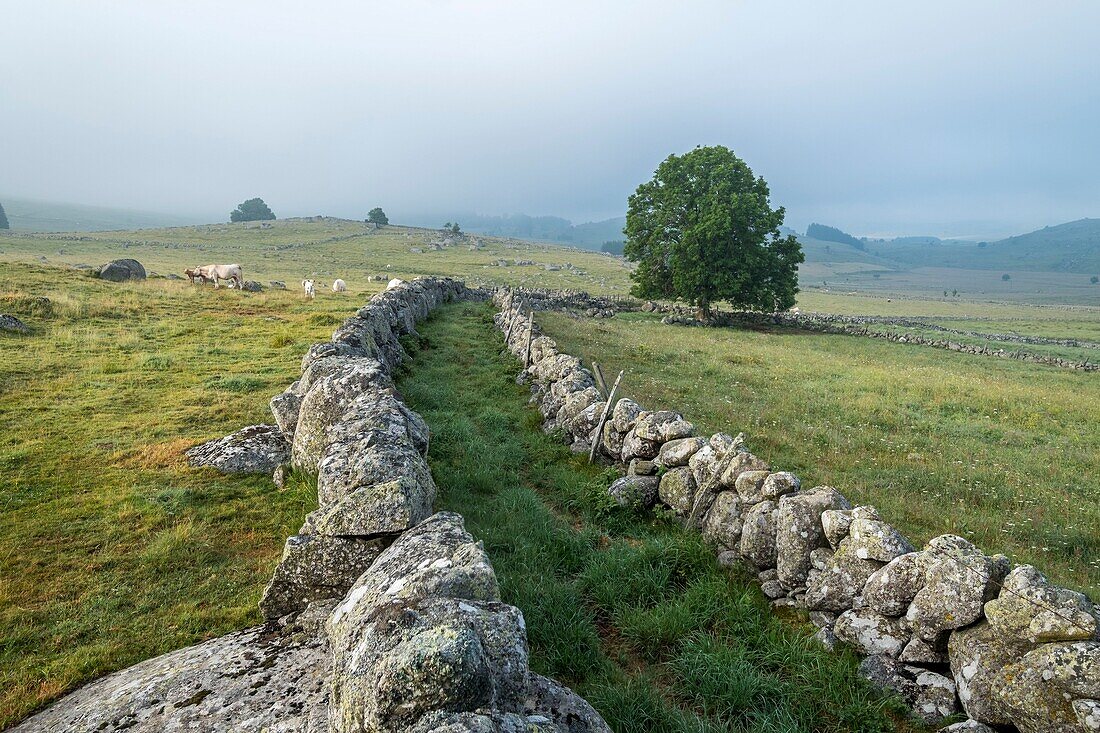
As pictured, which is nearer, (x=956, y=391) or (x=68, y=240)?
(x=956, y=391)

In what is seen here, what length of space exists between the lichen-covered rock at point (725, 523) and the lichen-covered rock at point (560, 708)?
424cm

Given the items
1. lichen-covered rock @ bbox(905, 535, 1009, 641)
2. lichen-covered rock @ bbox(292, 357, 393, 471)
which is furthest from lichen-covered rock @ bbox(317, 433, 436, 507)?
lichen-covered rock @ bbox(905, 535, 1009, 641)

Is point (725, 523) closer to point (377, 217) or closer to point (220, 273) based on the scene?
point (220, 273)

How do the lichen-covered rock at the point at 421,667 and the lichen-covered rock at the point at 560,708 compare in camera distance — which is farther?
the lichen-covered rock at the point at 560,708

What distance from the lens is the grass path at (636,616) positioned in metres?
5.29

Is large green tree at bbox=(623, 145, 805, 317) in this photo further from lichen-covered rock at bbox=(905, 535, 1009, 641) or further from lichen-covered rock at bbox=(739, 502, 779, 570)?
lichen-covered rock at bbox=(905, 535, 1009, 641)

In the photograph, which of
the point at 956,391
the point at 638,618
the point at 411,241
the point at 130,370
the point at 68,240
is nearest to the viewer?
the point at 638,618

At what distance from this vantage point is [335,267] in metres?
73.5

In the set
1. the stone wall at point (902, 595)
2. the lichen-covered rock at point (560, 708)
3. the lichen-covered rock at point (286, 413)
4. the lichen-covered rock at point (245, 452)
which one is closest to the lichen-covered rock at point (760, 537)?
the stone wall at point (902, 595)

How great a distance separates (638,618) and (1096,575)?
22.3ft

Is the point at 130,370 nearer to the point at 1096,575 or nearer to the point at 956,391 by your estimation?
the point at 1096,575

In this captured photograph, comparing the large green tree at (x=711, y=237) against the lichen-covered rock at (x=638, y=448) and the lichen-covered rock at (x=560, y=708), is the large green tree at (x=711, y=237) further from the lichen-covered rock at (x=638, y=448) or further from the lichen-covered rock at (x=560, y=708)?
the lichen-covered rock at (x=560, y=708)

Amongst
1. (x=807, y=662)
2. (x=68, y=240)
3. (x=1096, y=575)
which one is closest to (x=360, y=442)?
(x=807, y=662)

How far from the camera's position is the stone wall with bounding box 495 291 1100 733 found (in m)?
4.62
